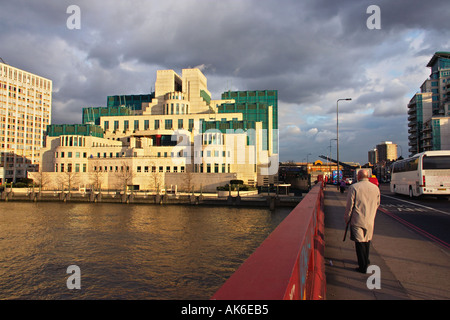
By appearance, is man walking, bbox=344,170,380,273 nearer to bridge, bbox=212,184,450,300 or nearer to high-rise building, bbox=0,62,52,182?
bridge, bbox=212,184,450,300

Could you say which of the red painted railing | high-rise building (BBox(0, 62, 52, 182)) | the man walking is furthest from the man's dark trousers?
high-rise building (BBox(0, 62, 52, 182))

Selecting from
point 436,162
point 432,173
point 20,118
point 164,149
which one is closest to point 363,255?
point 432,173

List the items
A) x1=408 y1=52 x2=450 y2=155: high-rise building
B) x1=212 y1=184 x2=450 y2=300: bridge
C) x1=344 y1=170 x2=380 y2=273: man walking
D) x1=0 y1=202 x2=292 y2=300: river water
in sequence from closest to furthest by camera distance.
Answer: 1. x1=212 y1=184 x2=450 y2=300: bridge
2. x1=344 y1=170 x2=380 y2=273: man walking
3. x1=0 y1=202 x2=292 y2=300: river water
4. x1=408 y1=52 x2=450 y2=155: high-rise building

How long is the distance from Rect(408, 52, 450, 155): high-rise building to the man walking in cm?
9653

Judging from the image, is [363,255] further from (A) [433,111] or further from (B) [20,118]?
(B) [20,118]

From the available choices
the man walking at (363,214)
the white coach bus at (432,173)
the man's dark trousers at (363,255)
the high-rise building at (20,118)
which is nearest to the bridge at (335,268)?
the man's dark trousers at (363,255)

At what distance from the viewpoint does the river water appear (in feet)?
47.4

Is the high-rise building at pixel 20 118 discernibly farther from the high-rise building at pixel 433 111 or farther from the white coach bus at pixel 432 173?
the high-rise building at pixel 433 111

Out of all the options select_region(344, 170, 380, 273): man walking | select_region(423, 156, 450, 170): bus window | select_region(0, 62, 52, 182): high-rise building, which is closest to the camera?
select_region(344, 170, 380, 273): man walking

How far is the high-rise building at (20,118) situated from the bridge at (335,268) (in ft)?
478

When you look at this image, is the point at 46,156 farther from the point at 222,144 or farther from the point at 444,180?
the point at 444,180

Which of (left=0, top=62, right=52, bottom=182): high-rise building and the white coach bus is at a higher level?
(left=0, top=62, right=52, bottom=182): high-rise building

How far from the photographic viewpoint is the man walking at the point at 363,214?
6266mm

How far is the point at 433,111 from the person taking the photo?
100062 mm
